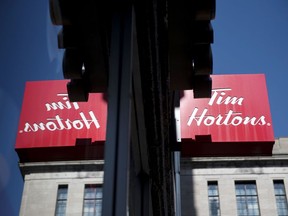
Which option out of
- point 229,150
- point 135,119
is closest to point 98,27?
point 135,119

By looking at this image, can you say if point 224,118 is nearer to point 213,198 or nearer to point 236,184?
point 236,184

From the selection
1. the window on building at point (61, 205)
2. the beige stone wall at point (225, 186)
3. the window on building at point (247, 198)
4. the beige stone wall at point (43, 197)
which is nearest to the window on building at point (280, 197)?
the beige stone wall at point (225, 186)

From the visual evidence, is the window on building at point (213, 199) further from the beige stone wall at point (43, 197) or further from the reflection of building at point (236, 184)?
the beige stone wall at point (43, 197)

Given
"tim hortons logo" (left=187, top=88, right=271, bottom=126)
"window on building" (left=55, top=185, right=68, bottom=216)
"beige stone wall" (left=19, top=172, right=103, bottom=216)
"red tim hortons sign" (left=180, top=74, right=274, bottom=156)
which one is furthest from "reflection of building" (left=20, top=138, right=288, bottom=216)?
"beige stone wall" (left=19, top=172, right=103, bottom=216)

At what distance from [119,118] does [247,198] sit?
30.4 m

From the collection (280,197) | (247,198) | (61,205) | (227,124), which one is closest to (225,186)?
(247,198)

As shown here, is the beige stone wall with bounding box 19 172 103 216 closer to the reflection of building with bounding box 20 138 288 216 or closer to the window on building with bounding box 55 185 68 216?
the window on building with bounding box 55 185 68 216

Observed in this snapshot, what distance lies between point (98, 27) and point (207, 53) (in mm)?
1053

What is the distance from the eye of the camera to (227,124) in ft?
107

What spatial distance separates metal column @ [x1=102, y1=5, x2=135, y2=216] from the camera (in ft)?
8.28

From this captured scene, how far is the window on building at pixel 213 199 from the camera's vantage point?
103 ft

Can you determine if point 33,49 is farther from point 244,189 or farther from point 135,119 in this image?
point 244,189

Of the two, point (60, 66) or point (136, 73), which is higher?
point (136, 73)

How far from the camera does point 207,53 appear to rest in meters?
3.84
